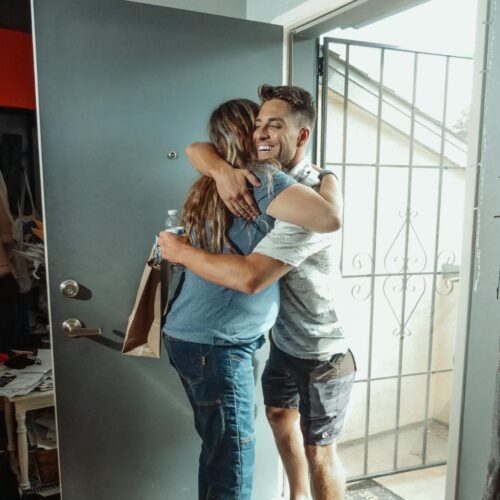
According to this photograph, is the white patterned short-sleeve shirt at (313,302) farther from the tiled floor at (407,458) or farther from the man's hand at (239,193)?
the tiled floor at (407,458)

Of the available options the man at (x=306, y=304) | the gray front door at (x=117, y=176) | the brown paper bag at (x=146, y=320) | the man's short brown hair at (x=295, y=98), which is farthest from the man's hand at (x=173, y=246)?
the man's short brown hair at (x=295, y=98)

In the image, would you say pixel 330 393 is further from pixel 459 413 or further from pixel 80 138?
pixel 80 138

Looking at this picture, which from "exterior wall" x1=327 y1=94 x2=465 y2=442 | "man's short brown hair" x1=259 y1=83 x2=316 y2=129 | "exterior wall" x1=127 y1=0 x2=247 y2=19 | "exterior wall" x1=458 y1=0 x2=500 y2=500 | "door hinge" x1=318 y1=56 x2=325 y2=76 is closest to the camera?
"exterior wall" x1=458 y1=0 x2=500 y2=500

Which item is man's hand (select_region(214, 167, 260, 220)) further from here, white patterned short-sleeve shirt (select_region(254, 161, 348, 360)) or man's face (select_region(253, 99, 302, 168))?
white patterned short-sleeve shirt (select_region(254, 161, 348, 360))

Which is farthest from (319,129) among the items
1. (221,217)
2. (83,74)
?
(83,74)

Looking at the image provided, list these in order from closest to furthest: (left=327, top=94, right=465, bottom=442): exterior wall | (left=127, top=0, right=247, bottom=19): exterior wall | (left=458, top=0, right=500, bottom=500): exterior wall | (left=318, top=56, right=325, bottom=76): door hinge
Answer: (left=458, top=0, right=500, bottom=500): exterior wall, (left=318, top=56, right=325, bottom=76): door hinge, (left=127, top=0, right=247, bottom=19): exterior wall, (left=327, top=94, right=465, bottom=442): exterior wall

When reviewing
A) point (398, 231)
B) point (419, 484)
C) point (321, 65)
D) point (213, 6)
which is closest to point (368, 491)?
point (419, 484)

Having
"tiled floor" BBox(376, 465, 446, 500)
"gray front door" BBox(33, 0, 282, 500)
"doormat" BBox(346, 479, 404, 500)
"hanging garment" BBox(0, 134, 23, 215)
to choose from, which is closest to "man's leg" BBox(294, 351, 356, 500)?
"gray front door" BBox(33, 0, 282, 500)

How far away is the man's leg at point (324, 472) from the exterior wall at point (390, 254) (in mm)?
921

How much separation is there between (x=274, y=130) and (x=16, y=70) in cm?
177

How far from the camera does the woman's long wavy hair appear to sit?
1.28m

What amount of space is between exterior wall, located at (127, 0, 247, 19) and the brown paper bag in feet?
3.98

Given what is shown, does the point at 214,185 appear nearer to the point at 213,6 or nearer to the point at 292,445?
the point at 292,445

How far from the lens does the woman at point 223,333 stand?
1271 millimetres
